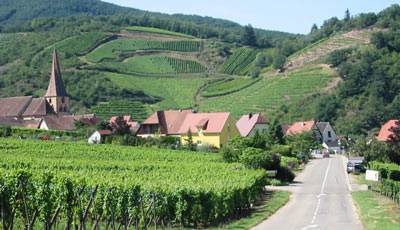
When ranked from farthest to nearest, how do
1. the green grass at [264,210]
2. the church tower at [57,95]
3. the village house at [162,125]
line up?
the church tower at [57,95], the village house at [162,125], the green grass at [264,210]

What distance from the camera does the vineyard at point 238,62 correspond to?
570ft

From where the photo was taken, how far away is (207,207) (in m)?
27.0

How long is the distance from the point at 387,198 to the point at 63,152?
27515 mm

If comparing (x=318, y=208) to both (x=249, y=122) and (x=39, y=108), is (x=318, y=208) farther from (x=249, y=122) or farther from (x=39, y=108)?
(x=39, y=108)

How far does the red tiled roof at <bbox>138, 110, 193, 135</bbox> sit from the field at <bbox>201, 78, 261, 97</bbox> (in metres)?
58.0

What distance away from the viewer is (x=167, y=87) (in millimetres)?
141125

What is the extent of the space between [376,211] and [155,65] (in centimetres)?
13087

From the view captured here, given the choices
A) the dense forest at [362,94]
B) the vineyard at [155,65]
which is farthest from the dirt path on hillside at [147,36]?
the dense forest at [362,94]

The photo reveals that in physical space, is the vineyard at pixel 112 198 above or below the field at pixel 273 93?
below

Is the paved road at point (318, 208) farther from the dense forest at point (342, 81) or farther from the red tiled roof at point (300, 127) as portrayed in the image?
the dense forest at point (342, 81)

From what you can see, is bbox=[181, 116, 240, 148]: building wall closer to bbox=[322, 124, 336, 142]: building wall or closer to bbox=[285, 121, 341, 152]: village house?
bbox=[285, 121, 341, 152]: village house

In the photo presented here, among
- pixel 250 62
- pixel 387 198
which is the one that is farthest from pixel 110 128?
pixel 250 62

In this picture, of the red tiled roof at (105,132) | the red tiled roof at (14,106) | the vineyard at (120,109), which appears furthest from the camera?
the vineyard at (120,109)

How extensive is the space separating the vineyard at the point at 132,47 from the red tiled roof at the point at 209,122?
259 feet
